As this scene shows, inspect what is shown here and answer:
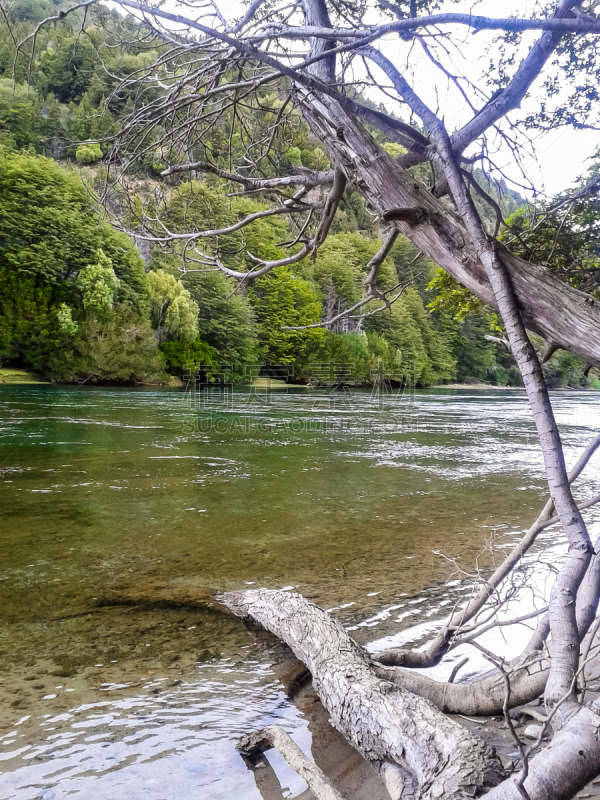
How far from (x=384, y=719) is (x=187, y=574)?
2.64 metres

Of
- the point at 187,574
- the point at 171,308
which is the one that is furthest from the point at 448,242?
the point at 171,308

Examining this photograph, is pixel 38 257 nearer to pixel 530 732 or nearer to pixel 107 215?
pixel 107 215

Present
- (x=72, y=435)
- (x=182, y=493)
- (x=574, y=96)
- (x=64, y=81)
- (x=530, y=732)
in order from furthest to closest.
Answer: (x=64, y=81)
(x=72, y=435)
(x=182, y=493)
(x=574, y=96)
(x=530, y=732)

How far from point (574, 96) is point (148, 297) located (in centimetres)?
3908

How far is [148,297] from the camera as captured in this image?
132 feet

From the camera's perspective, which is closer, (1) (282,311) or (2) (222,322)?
(2) (222,322)

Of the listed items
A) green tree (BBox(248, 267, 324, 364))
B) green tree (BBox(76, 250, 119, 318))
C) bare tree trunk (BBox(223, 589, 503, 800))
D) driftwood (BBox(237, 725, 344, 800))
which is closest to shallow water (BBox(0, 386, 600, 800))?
driftwood (BBox(237, 725, 344, 800))

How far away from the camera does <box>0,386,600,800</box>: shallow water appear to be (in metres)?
2.36

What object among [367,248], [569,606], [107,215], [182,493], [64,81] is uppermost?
[64,81]

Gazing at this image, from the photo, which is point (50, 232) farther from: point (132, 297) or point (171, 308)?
point (171, 308)

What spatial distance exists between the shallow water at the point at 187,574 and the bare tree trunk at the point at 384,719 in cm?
25

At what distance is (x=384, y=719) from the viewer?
215 centimetres

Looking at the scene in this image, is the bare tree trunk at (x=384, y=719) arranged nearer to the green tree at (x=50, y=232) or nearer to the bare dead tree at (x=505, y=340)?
the bare dead tree at (x=505, y=340)

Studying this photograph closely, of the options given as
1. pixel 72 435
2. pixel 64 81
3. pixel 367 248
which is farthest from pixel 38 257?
pixel 64 81
